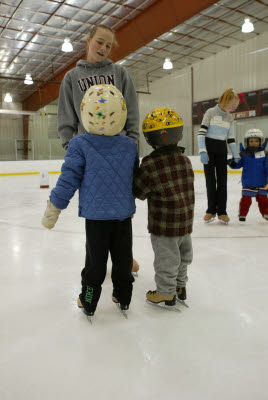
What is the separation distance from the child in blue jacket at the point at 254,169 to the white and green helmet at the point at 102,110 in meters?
1.82

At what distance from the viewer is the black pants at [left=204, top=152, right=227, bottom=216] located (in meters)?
2.71

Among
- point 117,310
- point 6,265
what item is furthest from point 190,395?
point 6,265

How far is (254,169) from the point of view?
2672 mm

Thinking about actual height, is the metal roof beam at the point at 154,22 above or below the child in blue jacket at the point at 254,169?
above

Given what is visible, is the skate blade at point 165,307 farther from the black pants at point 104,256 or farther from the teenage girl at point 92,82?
the teenage girl at point 92,82

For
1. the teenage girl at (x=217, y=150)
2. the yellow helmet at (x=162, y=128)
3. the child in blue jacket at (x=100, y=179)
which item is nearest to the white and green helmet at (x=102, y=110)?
the child in blue jacket at (x=100, y=179)

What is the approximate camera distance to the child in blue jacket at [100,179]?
1.03 meters

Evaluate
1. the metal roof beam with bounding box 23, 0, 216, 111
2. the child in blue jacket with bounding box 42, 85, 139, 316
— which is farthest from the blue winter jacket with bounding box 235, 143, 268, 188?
the metal roof beam with bounding box 23, 0, 216, 111

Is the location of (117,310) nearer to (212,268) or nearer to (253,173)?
(212,268)

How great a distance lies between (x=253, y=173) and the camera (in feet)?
8.81

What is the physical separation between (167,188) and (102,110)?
0.34m

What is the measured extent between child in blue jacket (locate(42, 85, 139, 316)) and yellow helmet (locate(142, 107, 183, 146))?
9cm

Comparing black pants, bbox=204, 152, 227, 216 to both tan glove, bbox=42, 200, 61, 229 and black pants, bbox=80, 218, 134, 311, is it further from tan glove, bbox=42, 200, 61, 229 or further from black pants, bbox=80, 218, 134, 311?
tan glove, bbox=42, 200, 61, 229

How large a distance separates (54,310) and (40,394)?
1.47ft
